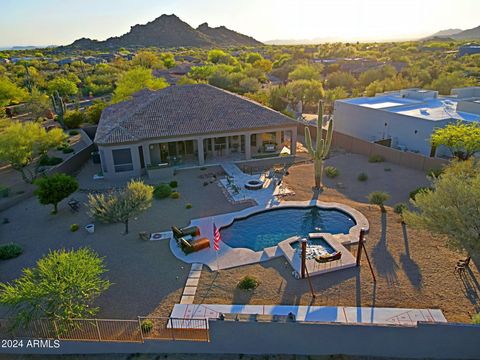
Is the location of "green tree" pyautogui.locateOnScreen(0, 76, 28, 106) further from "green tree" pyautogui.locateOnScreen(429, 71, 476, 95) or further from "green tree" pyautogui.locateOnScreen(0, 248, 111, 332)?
"green tree" pyautogui.locateOnScreen(429, 71, 476, 95)

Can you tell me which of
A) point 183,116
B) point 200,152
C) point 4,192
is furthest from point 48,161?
point 200,152

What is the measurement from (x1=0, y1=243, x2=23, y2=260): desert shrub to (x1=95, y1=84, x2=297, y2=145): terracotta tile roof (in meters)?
11.0

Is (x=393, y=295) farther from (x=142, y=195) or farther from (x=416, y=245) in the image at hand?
(x=142, y=195)

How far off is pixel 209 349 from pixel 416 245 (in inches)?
478

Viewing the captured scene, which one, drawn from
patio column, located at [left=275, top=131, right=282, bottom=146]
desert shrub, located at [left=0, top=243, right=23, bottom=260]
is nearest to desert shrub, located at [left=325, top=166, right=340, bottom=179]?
patio column, located at [left=275, top=131, right=282, bottom=146]

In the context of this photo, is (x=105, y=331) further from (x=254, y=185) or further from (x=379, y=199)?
(x=379, y=199)

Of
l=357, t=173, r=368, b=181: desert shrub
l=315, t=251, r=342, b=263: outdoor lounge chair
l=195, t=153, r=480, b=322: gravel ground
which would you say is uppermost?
l=315, t=251, r=342, b=263: outdoor lounge chair

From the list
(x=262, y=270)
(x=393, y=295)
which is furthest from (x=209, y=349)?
(x=393, y=295)

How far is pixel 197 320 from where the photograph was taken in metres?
13.8

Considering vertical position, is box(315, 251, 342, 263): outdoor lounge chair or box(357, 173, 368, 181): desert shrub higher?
box(315, 251, 342, 263): outdoor lounge chair

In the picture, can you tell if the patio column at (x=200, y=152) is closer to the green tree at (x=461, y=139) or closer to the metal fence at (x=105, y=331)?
the green tree at (x=461, y=139)

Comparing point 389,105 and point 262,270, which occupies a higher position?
point 389,105

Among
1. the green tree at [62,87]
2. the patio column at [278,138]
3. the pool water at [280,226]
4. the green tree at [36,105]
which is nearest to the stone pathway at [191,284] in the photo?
the pool water at [280,226]

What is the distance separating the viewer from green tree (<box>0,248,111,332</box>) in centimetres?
1302
